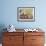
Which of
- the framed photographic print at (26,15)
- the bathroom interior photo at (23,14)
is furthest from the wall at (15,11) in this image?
the framed photographic print at (26,15)

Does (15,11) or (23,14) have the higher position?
(15,11)

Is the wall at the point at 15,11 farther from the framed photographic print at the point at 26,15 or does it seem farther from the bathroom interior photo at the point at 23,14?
the framed photographic print at the point at 26,15

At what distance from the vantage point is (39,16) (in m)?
4.50

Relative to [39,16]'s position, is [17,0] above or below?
above

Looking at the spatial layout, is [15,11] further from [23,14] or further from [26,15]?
[26,15]

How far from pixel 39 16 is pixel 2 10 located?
1248 mm

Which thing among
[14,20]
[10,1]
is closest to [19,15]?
[14,20]

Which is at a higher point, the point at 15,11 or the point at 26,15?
the point at 15,11

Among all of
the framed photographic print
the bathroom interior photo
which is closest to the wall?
the bathroom interior photo

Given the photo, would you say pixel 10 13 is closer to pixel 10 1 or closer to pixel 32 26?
pixel 10 1

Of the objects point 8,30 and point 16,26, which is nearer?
point 8,30

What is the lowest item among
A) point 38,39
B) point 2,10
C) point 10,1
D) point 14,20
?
point 38,39

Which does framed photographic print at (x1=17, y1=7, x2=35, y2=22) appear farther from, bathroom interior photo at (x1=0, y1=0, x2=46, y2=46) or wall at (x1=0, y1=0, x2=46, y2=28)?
wall at (x1=0, y1=0, x2=46, y2=28)

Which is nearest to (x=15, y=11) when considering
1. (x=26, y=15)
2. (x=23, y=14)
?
(x=23, y=14)
